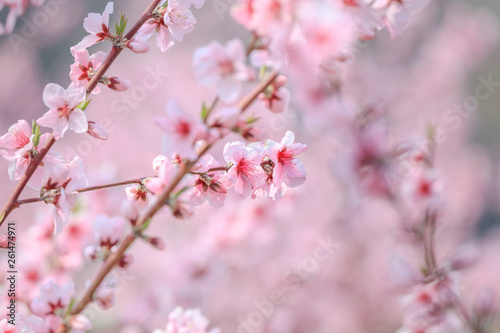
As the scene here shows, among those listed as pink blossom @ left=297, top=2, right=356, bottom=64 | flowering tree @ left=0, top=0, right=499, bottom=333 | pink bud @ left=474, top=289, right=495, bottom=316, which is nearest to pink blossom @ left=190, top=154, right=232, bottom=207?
flowering tree @ left=0, top=0, right=499, bottom=333

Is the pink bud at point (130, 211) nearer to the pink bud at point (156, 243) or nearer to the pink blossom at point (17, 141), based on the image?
the pink bud at point (156, 243)

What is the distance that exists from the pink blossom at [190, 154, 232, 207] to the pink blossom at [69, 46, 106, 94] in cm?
19

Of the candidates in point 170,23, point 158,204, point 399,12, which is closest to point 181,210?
point 158,204

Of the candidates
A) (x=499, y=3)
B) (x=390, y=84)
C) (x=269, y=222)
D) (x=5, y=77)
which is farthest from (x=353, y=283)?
(x=499, y=3)

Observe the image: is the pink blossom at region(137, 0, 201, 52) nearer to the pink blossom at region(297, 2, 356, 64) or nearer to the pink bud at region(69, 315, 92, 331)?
the pink blossom at region(297, 2, 356, 64)

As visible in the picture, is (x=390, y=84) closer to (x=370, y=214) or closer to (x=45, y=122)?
(x=370, y=214)

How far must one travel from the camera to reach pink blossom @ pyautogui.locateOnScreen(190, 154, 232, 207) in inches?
26.2

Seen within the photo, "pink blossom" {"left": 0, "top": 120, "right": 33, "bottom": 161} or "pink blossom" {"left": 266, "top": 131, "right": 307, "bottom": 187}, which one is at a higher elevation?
"pink blossom" {"left": 0, "top": 120, "right": 33, "bottom": 161}

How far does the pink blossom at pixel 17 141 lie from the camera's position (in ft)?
2.17

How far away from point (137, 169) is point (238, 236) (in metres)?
1.99

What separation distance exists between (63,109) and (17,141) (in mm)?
84

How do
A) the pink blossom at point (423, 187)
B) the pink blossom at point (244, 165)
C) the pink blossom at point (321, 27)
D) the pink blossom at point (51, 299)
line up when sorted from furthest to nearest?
the pink blossom at point (423, 187) → the pink blossom at point (51, 299) → the pink blossom at point (244, 165) → the pink blossom at point (321, 27)

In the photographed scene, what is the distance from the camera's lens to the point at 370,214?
258 cm

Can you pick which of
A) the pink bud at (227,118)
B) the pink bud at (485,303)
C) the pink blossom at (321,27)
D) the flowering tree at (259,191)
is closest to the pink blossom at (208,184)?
the flowering tree at (259,191)
